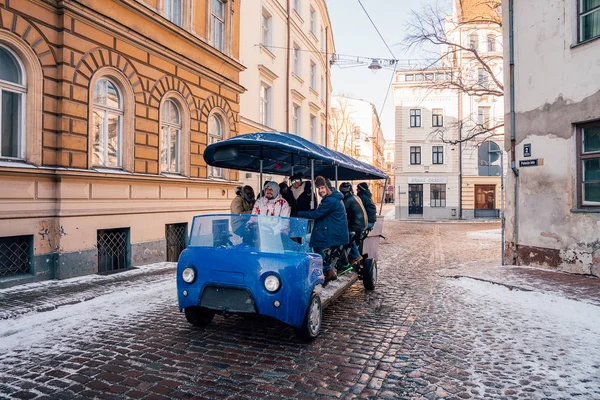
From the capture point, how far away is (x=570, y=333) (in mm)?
5531

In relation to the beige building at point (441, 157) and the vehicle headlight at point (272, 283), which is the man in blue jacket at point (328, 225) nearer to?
the vehicle headlight at point (272, 283)

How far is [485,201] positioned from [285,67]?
2550cm

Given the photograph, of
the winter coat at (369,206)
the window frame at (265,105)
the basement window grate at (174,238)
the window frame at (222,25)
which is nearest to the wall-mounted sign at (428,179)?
the window frame at (265,105)

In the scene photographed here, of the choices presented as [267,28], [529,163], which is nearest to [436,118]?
[267,28]

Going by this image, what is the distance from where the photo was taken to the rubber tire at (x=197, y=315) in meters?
5.45

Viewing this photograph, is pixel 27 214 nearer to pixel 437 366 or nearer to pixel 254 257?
pixel 254 257

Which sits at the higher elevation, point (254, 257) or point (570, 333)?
point (254, 257)

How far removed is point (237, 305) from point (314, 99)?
76.3ft

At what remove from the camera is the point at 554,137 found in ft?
32.7

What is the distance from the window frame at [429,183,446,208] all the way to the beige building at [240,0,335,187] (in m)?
14.8

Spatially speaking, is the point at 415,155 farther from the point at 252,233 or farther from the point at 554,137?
the point at 252,233

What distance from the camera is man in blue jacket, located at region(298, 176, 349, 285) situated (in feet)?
21.4

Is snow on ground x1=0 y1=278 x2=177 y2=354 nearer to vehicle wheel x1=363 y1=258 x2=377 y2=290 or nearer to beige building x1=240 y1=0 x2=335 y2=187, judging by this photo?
vehicle wheel x1=363 y1=258 x2=377 y2=290

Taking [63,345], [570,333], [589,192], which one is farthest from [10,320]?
[589,192]
